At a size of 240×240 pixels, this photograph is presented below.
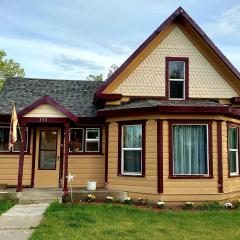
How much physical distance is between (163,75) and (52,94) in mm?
5012

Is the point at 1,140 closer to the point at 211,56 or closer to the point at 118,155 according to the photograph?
the point at 118,155

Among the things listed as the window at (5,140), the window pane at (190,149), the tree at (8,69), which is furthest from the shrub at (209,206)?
the tree at (8,69)

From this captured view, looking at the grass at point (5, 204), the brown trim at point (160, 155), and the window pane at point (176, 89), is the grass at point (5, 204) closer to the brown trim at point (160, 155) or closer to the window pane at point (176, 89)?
the brown trim at point (160, 155)

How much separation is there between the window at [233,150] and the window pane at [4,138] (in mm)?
8433

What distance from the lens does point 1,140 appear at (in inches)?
571

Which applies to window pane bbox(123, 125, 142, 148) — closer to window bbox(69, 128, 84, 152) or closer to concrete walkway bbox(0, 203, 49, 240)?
window bbox(69, 128, 84, 152)

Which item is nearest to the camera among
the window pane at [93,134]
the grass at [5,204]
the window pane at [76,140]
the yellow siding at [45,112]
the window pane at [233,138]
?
the grass at [5,204]

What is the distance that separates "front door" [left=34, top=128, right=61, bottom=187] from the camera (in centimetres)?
1451

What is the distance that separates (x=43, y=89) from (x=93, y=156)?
14.0 feet

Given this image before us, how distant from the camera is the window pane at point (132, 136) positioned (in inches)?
511

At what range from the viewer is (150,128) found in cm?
1265

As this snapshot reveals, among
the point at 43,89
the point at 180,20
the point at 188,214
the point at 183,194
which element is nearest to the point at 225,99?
the point at 180,20

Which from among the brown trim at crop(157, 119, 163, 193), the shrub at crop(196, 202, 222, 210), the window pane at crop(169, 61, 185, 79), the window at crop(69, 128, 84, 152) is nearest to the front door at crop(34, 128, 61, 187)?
the window at crop(69, 128, 84, 152)

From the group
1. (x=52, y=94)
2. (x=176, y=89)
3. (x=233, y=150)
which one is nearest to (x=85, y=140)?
(x=52, y=94)
